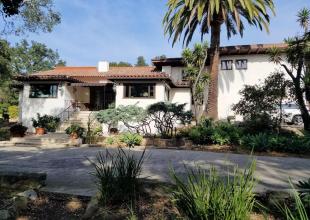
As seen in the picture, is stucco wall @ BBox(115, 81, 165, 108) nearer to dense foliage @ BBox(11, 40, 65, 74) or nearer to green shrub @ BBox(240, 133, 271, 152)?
green shrub @ BBox(240, 133, 271, 152)

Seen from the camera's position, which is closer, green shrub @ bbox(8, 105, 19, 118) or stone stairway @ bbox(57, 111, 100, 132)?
stone stairway @ bbox(57, 111, 100, 132)

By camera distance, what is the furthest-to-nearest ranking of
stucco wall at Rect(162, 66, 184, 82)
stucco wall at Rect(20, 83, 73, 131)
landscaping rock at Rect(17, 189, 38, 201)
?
1. stucco wall at Rect(162, 66, 184, 82)
2. stucco wall at Rect(20, 83, 73, 131)
3. landscaping rock at Rect(17, 189, 38, 201)

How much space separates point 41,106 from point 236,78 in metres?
16.6

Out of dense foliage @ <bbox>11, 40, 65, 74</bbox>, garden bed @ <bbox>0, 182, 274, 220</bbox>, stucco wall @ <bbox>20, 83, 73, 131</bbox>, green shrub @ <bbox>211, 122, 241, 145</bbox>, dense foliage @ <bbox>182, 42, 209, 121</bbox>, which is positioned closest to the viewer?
garden bed @ <bbox>0, 182, 274, 220</bbox>

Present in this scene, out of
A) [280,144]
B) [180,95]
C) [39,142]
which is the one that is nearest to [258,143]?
[280,144]

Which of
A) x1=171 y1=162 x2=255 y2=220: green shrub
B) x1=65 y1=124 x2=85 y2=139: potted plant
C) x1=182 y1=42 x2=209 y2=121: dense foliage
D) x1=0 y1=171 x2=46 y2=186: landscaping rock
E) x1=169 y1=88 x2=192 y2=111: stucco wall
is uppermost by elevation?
x1=182 y1=42 x2=209 y2=121: dense foliage

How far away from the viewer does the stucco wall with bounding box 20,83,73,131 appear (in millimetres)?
24734

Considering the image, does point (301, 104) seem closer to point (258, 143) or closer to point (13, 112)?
point (258, 143)

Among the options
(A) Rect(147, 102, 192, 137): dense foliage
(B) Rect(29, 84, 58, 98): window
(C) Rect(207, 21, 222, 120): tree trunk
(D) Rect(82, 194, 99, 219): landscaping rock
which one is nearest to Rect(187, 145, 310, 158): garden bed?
(A) Rect(147, 102, 192, 137): dense foliage

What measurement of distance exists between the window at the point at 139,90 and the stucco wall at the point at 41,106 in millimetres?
5391

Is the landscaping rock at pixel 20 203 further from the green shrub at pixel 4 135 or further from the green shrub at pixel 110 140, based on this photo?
the green shrub at pixel 4 135

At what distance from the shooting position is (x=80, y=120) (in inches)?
972

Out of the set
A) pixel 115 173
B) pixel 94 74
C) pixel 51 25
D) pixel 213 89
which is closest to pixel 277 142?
pixel 213 89

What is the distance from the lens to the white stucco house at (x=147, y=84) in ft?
76.3
